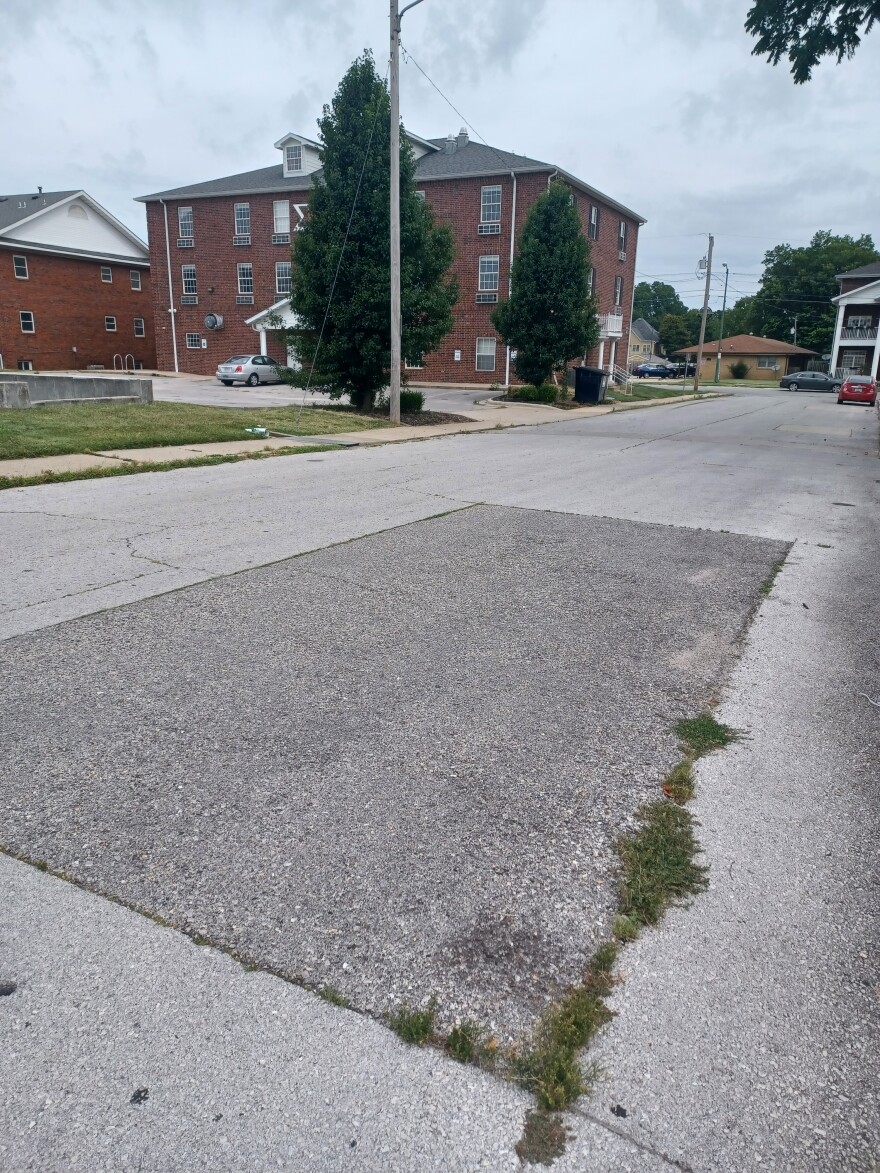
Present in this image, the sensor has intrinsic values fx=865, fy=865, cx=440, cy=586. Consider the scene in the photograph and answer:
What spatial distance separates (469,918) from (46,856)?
4.95 feet

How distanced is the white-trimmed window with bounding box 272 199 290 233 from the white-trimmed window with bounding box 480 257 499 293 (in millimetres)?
10373

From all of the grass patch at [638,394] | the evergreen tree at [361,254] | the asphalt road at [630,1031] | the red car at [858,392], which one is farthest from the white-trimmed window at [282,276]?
the asphalt road at [630,1031]

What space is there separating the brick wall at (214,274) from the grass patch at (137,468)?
3232 centimetres

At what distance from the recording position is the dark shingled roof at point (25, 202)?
44500mm

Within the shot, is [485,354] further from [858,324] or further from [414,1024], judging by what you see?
[414,1024]

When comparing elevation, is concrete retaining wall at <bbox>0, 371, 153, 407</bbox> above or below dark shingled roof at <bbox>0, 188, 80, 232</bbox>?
below

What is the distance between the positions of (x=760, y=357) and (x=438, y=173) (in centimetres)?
5816

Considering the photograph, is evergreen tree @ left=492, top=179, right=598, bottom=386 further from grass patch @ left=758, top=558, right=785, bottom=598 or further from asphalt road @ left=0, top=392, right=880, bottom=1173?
asphalt road @ left=0, top=392, right=880, bottom=1173

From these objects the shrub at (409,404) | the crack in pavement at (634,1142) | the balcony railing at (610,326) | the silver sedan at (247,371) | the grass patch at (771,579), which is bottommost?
the crack in pavement at (634,1142)

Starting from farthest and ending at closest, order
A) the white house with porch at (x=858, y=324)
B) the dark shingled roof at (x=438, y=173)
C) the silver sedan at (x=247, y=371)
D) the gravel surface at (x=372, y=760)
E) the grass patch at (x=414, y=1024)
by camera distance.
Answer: the white house with porch at (x=858, y=324) < the dark shingled roof at (x=438, y=173) < the silver sedan at (x=247, y=371) < the gravel surface at (x=372, y=760) < the grass patch at (x=414, y=1024)

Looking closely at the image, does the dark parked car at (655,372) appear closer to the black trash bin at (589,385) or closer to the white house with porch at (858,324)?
the white house with porch at (858,324)

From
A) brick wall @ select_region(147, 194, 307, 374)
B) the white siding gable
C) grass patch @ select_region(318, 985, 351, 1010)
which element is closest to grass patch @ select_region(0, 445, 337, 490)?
grass patch @ select_region(318, 985, 351, 1010)

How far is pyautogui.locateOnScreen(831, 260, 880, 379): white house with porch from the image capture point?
68750 mm

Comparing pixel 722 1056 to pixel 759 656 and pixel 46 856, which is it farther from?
pixel 759 656
